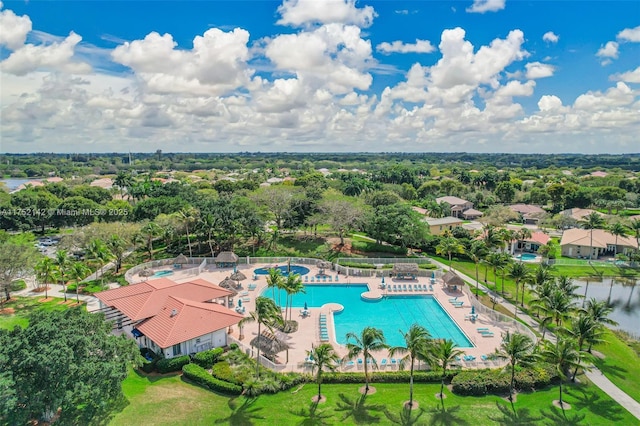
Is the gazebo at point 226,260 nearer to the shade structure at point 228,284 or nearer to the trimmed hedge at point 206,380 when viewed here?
the shade structure at point 228,284

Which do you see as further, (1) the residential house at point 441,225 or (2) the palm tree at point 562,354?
(1) the residential house at point 441,225

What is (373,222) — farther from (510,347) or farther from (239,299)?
(510,347)

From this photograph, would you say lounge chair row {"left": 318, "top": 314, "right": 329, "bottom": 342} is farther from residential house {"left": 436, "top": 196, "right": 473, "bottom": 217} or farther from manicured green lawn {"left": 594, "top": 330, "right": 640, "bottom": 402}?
residential house {"left": 436, "top": 196, "right": 473, "bottom": 217}

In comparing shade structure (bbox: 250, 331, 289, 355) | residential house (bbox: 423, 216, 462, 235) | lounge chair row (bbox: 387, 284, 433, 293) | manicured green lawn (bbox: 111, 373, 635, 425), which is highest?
residential house (bbox: 423, 216, 462, 235)

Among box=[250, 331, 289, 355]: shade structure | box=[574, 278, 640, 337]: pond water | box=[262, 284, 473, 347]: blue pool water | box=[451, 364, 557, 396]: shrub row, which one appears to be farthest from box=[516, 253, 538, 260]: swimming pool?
box=[250, 331, 289, 355]: shade structure

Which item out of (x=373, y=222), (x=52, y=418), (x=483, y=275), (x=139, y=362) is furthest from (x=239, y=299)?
(x=483, y=275)

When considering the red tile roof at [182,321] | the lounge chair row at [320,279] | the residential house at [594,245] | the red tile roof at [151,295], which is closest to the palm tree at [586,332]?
the red tile roof at [182,321]
